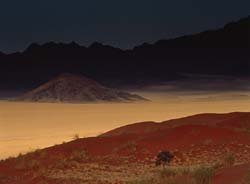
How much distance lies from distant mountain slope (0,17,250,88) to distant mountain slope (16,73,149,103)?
1518 inches

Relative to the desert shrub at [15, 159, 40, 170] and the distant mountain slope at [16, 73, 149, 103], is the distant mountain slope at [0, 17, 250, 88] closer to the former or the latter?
the distant mountain slope at [16, 73, 149, 103]

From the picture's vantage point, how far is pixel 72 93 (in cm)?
7700

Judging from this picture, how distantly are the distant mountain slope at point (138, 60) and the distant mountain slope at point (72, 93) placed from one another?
3856 centimetres

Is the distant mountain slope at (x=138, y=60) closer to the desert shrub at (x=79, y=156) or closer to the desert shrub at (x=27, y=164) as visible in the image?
the desert shrub at (x=79, y=156)

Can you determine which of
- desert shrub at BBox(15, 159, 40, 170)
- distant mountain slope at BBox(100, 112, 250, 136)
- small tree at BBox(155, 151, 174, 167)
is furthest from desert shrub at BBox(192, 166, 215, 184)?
distant mountain slope at BBox(100, 112, 250, 136)

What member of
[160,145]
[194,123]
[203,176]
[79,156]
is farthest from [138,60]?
[203,176]

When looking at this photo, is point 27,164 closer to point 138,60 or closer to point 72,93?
point 72,93

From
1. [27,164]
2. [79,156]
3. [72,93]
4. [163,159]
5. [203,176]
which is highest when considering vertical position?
[72,93]

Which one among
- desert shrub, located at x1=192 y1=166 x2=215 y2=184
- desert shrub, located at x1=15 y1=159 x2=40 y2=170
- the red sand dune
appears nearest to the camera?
desert shrub, located at x1=192 y1=166 x2=215 y2=184

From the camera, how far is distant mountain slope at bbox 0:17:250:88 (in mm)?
124312

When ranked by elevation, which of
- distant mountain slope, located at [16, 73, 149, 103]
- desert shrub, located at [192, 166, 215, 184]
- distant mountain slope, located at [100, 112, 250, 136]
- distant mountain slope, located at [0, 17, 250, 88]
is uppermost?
distant mountain slope, located at [0, 17, 250, 88]

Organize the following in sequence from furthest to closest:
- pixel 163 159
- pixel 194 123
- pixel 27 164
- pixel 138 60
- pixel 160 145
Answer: pixel 138 60 → pixel 194 123 → pixel 160 145 → pixel 27 164 → pixel 163 159

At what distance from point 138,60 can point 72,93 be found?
57388 millimetres

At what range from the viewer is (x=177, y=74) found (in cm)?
12569
